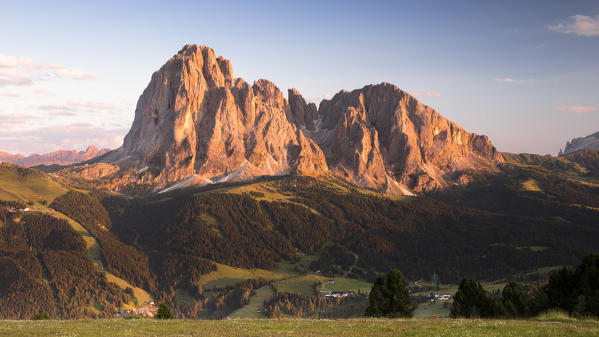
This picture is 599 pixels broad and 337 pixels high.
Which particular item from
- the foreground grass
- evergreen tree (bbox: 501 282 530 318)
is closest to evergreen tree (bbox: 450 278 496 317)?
evergreen tree (bbox: 501 282 530 318)

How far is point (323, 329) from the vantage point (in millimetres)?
43375

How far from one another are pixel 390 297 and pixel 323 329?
138 feet

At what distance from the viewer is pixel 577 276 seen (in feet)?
228

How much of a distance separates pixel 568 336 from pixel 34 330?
4739cm

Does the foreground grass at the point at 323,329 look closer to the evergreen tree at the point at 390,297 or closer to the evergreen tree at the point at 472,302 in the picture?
the evergreen tree at the point at 390,297

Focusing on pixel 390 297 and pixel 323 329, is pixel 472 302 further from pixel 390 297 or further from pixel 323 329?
pixel 323 329

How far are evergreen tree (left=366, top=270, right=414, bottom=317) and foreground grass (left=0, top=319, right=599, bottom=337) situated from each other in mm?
34062

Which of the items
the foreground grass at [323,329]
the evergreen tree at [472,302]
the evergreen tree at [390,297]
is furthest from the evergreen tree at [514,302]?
the foreground grass at [323,329]

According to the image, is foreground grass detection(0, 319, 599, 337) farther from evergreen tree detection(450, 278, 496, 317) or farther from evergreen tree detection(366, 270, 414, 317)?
evergreen tree detection(450, 278, 496, 317)

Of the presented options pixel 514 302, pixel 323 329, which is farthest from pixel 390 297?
pixel 323 329

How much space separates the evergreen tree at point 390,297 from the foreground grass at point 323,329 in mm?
34062

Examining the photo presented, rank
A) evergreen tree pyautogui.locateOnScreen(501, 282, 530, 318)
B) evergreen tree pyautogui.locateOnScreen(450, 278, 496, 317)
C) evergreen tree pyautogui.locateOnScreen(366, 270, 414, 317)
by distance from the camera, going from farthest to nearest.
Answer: evergreen tree pyautogui.locateOnScreen(501, 282, 530, 318) < evergreen tree pyautogui.locateOnScreen(450, 278, 496, 317) < evergreen tree pyautogui.locateOnScreen(366, 270, 414, 317)

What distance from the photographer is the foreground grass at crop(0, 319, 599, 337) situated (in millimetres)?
38500

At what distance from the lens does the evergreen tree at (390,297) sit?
79.4 metres
